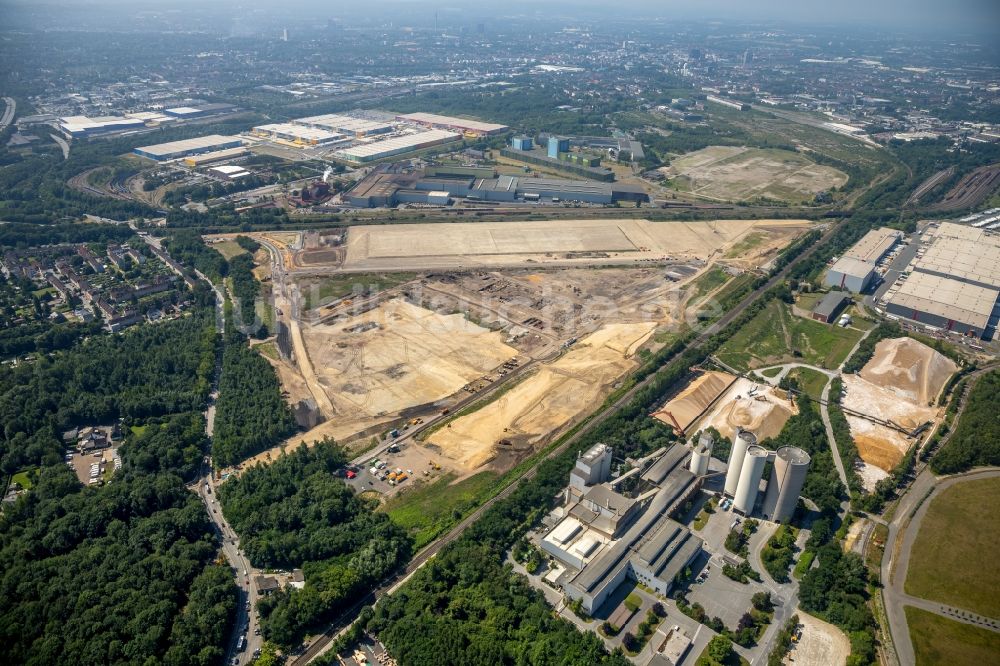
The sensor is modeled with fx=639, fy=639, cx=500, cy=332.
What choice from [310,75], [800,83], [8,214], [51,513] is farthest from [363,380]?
[800,83]

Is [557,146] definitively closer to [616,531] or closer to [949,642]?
[616,531]

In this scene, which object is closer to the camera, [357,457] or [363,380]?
[357,457]

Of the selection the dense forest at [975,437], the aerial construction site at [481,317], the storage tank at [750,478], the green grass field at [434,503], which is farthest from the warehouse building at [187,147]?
the dense forest at [975,437]

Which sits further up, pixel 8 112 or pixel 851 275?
pixel 8 112

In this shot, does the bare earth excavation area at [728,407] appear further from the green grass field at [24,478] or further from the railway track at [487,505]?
the green grass field at [24,478]

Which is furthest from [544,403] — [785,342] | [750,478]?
[785,342]

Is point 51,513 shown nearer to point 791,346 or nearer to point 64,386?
point 64,386

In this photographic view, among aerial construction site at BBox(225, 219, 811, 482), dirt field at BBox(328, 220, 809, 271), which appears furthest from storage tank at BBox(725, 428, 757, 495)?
dirt field at BBox(328, 220, 809, 271)

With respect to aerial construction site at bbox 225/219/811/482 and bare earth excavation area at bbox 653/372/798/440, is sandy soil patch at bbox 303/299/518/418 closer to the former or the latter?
aerial construction site at bbox 225/219/811/482
